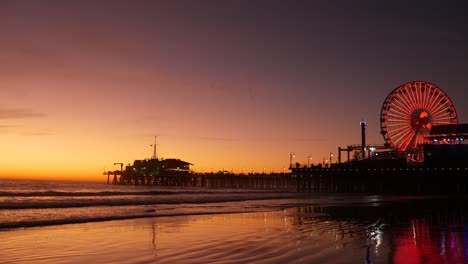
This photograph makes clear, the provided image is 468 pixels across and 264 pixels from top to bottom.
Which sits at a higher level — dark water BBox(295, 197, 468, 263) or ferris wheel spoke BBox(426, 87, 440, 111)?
ferris wheel spoke BBox(426, 87, 440, 111)

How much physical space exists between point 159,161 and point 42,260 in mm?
174964

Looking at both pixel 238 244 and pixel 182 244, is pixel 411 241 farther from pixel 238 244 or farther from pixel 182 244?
pixel 182 244

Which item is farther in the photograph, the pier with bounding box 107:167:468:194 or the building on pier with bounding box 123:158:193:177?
the building on pier with bounding box 123:158:193:177

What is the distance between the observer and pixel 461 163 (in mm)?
79188

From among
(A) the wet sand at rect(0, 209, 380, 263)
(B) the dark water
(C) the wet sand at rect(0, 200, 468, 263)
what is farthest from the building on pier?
(B) the dark water

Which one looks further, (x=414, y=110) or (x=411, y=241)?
(x=414, y=110)

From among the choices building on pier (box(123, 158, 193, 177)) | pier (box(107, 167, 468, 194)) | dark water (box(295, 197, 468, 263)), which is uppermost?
building on pier (box(123, 158, 193, 177))

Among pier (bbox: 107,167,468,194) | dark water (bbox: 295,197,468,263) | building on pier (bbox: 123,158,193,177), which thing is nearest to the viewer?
dark water (bbox: 295,197,468,263)

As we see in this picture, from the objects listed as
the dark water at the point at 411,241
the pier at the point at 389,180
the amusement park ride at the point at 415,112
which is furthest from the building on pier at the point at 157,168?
the dark water at the point at 411,241

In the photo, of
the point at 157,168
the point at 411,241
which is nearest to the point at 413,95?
the point at 411,241

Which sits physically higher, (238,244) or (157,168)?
(157,168)

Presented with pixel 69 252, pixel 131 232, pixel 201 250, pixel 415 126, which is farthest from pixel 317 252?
pixel 415 126

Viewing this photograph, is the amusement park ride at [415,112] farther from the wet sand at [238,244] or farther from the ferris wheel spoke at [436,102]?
the wet sand at [238,244]

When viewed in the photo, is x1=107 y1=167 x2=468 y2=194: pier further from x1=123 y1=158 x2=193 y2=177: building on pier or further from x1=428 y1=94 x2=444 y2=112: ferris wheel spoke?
x1=123 y1=158 x2=193 y2=177: building on pier
